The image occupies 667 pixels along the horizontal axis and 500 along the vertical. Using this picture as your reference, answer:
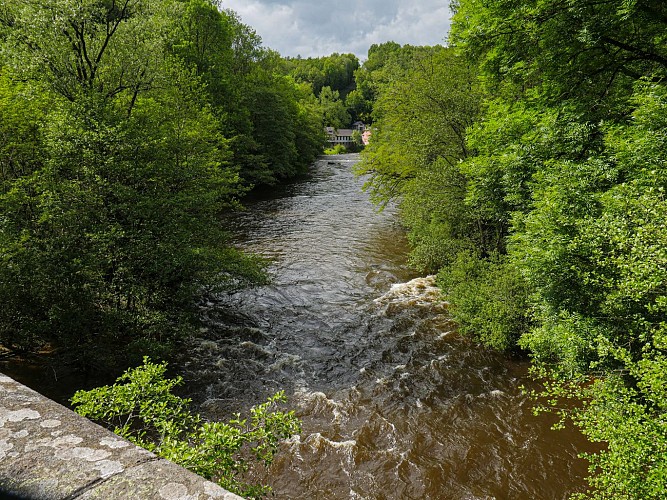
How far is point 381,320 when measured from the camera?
13680 mm

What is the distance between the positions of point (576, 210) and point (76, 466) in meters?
8.01

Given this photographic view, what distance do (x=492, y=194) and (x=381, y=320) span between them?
5.65m

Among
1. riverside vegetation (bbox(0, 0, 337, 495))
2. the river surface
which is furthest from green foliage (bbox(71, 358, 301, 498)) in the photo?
the river surface

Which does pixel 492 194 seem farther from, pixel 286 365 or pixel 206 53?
pixel 206 53

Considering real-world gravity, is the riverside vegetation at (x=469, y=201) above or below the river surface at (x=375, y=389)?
above

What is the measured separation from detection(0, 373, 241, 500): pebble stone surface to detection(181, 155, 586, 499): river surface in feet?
20.4

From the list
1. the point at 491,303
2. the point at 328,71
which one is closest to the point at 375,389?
the point at 491,303

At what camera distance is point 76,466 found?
1.85m

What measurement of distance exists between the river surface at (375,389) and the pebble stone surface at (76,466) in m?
6.21

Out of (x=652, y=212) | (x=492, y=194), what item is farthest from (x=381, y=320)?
(x=652, y=212)

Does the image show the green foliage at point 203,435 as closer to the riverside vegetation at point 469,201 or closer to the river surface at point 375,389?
the riverside vegetation at point 469,201

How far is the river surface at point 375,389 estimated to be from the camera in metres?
7.56

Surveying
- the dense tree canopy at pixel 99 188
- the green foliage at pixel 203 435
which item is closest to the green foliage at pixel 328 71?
the dense tree canopy at pixel 99 188

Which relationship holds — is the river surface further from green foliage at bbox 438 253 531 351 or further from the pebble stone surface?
the pebble stone surface
